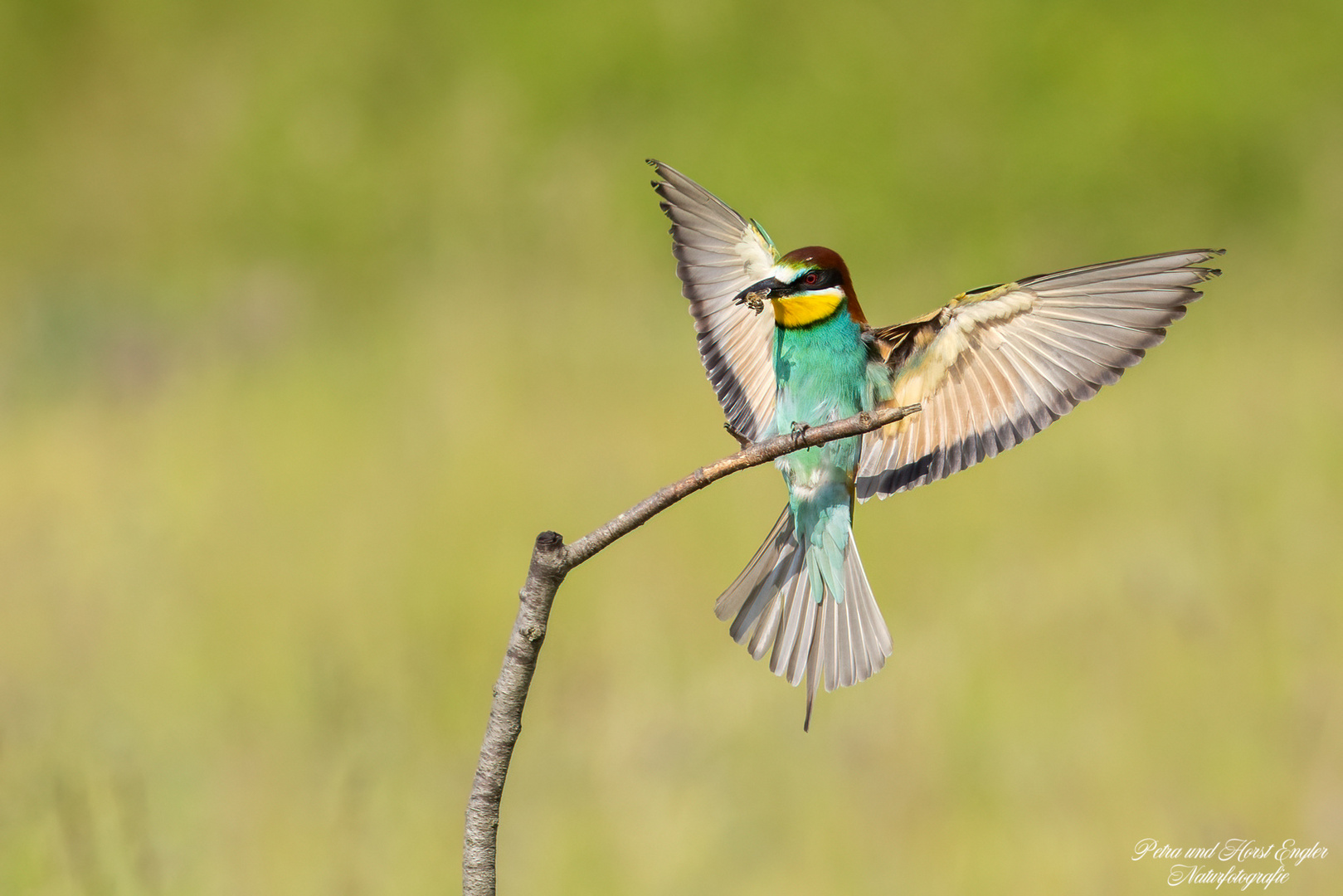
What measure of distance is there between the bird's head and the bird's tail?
0.21 meters

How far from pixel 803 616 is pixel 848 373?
27 centimetres

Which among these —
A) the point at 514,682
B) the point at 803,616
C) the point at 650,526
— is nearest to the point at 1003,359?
the point at 803,616

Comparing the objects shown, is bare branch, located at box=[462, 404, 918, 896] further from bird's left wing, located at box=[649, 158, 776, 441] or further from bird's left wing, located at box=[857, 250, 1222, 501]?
bird's left wing, located at box=[649, 158, 776, 441]

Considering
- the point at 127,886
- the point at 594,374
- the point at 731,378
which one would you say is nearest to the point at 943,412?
the point at 731,378

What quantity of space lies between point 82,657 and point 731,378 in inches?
80.9

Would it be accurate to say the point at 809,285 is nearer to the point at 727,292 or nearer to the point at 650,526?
the point at 727,292

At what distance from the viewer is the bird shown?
1.16 m

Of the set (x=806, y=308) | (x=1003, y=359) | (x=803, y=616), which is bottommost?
(x=803, y=616)

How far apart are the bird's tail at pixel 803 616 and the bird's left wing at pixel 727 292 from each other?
16 cm

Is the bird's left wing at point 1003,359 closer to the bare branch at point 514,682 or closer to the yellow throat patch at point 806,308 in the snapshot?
the yellow throat patch at point 806,308

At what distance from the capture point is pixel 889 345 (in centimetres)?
127

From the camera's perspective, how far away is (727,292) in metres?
1.45

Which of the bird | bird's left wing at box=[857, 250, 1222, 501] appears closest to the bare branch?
the bird

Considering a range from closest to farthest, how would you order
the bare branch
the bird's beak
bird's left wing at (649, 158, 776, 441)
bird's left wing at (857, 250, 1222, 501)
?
the bare branch → bird's left wing at (857, 250, 1222, 501) → the bird's beak → bird's left wing at (649, 158, 776, 441)
